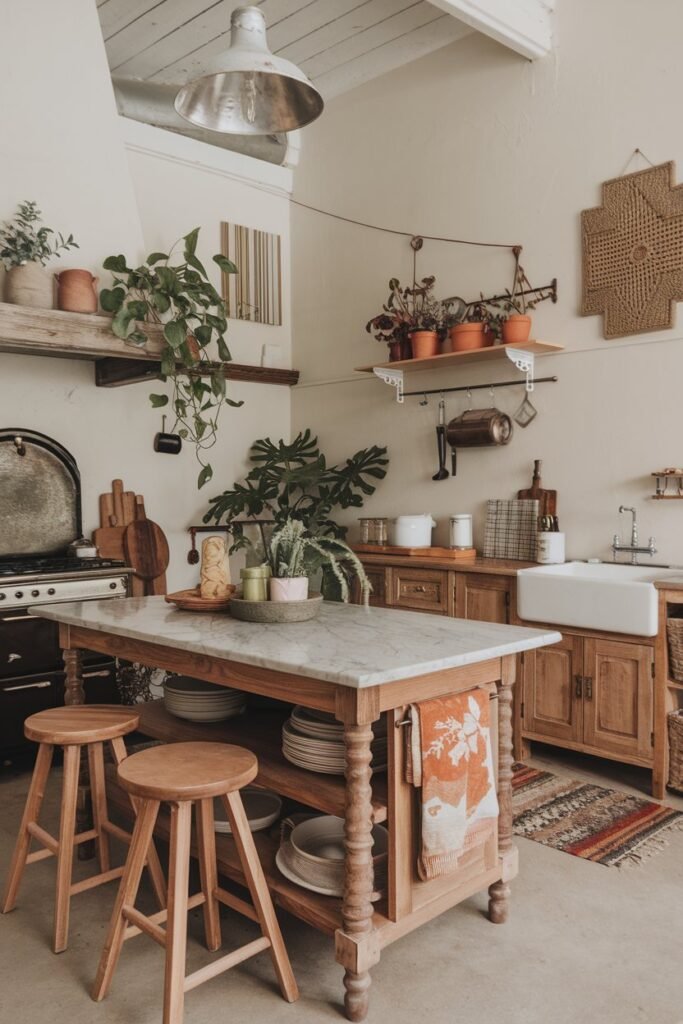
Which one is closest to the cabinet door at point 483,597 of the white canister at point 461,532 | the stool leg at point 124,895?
the white canister at point 461,532

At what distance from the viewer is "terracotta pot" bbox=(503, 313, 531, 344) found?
4441 mm

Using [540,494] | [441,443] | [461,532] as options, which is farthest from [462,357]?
[461,532]

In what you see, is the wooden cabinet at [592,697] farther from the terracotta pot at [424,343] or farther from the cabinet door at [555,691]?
the terracotta pot at [424,343]

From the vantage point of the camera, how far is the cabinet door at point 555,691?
12.6ft

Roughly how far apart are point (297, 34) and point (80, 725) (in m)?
4.37

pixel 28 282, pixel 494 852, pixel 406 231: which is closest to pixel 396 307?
pixel 406 231

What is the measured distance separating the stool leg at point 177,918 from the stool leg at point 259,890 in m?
0.15

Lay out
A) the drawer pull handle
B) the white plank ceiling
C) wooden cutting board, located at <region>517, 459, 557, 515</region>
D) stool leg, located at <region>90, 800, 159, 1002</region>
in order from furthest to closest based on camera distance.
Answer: the white plank ceiling → wooden cutting board, located at <region>517, 459, 557, 515</region> → the drawer pull handle → stool leg, located at <region>90, 800, 159, 1002</region>

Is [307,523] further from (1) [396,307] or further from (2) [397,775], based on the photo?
(2) [397,775]

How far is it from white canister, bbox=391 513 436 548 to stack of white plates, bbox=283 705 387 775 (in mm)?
2377

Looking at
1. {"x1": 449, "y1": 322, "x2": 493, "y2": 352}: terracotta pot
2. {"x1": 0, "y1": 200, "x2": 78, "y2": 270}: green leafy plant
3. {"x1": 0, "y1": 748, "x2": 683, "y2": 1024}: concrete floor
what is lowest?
{"x1": 0, "y1": 748, "x2": 683, "y2": 1024}: concrete floor

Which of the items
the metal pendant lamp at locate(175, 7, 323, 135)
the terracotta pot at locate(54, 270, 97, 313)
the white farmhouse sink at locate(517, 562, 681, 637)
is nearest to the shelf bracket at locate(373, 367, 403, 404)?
the white farmhouse sink at locate(517, 562, 681, 637)

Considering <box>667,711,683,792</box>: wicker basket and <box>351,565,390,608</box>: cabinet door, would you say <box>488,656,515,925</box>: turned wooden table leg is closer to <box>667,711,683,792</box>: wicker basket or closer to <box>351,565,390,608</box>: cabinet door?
<box>667,711,683,792</box>: wicker basket

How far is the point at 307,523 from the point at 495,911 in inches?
130
